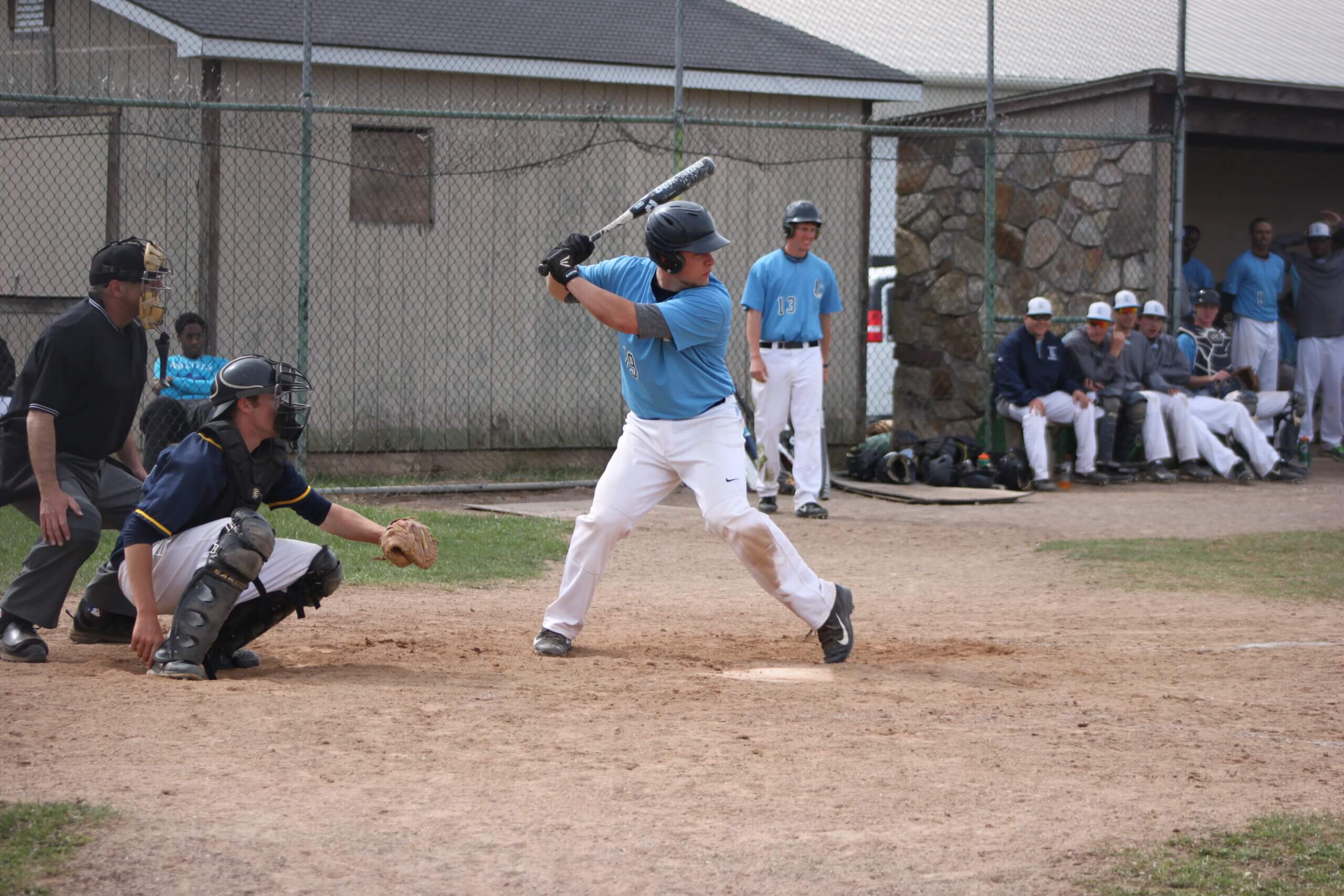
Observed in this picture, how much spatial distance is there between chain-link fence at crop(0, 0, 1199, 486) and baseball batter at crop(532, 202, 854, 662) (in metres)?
5.24

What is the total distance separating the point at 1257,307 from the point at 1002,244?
2.74 meters

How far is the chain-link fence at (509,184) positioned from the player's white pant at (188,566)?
5.00m

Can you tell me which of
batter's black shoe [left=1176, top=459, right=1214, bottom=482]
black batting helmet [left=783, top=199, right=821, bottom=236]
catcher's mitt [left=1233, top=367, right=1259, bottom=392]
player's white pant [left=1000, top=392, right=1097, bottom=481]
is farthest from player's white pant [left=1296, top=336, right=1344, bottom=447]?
black batting helmet [left=783, top=199, right=821, bottom=236]

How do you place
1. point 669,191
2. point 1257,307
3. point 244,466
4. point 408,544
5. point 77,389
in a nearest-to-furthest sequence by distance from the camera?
1. point 244,466
2. point 408,544
3. point 77,389
4. point 669,191
5. point 1257,307

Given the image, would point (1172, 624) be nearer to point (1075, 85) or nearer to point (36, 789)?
point (36, 789)

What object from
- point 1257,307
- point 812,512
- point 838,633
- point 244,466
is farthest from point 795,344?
point 1257,307

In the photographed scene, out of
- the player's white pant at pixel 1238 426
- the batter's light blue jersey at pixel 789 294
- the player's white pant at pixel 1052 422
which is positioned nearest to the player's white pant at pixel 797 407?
the batter's light blue jersey at pixel 789 294

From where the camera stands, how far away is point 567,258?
5738mm

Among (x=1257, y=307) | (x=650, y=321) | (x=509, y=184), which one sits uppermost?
(x=509, y=184)

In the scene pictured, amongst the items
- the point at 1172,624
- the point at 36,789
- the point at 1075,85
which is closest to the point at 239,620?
the point at 36,789

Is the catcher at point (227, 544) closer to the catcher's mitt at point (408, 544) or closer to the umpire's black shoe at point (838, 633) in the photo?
the catcher's mitt at point (408, 544)

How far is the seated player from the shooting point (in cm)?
1295

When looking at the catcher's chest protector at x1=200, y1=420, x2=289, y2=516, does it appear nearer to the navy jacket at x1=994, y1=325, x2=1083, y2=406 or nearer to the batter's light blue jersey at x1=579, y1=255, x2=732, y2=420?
the batter's light blue jersey at x1=579, y1=255, x2=732, y2=420

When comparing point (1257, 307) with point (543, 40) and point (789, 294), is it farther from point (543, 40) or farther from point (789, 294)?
point (543, 40)
